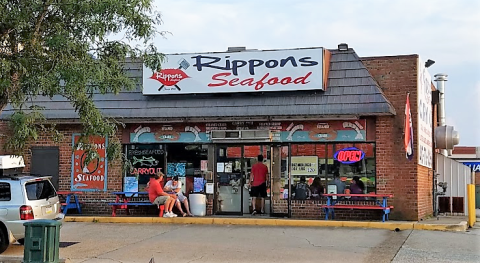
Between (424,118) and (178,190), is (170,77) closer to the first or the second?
(178,190)

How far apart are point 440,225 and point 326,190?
3570mm

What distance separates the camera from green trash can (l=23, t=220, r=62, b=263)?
10.3 m

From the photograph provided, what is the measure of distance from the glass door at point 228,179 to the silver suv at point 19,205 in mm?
6609

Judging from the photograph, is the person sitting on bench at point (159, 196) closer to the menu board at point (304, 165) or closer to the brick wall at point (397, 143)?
the menu board at point (304, 165)

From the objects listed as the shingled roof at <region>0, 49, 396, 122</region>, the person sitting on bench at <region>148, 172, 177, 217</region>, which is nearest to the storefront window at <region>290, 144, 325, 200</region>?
the shingled roof at <region>0, 49, 396, 122</region>

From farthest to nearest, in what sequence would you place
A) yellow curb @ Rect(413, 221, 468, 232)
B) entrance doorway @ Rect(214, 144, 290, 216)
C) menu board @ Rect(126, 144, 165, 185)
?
1. menu board @ Rect(126, 144, 165, 185)
2. entrance doorway @ Rect(214, 144, 290, 216)
3. yellow curb @ Rect(413, 221, 468, 232)

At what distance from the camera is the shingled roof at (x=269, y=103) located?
17078 millimetres

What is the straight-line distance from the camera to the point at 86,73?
33.2 ft

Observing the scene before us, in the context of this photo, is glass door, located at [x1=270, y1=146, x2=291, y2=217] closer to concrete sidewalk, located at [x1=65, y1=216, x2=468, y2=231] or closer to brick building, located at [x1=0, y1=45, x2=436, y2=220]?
brick building, located at [x1=0, y1=45, x2=436, y2=220]

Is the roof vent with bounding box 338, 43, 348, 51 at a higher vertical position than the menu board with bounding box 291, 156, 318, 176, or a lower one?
higher

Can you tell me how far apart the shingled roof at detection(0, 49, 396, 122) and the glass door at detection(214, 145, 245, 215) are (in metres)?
1.37

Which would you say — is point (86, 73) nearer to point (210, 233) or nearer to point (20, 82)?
point (20, 82)

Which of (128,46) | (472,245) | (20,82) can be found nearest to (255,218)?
(472,245)

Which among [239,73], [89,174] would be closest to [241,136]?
[239,73]
